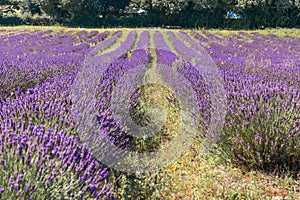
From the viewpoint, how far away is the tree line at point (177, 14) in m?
29.0

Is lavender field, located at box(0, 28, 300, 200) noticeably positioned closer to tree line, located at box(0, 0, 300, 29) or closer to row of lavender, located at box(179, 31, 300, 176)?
row of lavender, located at box(179, 31, 300, 176)

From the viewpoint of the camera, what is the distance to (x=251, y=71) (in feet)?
20.6

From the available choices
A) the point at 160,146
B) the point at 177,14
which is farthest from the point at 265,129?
the point at 177,14

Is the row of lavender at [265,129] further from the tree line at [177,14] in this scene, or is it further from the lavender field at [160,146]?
the tree line at [177,14]

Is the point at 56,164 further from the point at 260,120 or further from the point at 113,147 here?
the point at 260,120

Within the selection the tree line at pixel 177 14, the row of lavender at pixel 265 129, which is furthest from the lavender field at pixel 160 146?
the tree line at pixel 177 14

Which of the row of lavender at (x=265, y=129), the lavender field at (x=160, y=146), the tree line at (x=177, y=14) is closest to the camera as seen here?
the lavender field at (x=160, y=146)

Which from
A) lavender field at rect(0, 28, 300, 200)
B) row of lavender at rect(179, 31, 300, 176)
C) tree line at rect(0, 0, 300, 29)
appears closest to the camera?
lavender field at rect(0, 28, 300, 200)

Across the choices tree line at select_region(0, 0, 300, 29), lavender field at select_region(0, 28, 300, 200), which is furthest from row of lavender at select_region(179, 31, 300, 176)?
tree line at select_region(0, 0, 300, 29)

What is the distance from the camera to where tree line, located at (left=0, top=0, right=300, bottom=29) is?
95.1ft

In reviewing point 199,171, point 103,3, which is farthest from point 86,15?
point 199,171

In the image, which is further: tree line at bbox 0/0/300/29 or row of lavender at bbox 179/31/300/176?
tree line at bbox 0/0/300/29

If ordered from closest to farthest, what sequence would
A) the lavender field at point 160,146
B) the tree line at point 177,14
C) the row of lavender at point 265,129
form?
the lavender field at point 160,146, the row of lavender at point 265,129, the tree line at point 177,14

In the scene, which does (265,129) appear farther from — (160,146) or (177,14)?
(177,14)
